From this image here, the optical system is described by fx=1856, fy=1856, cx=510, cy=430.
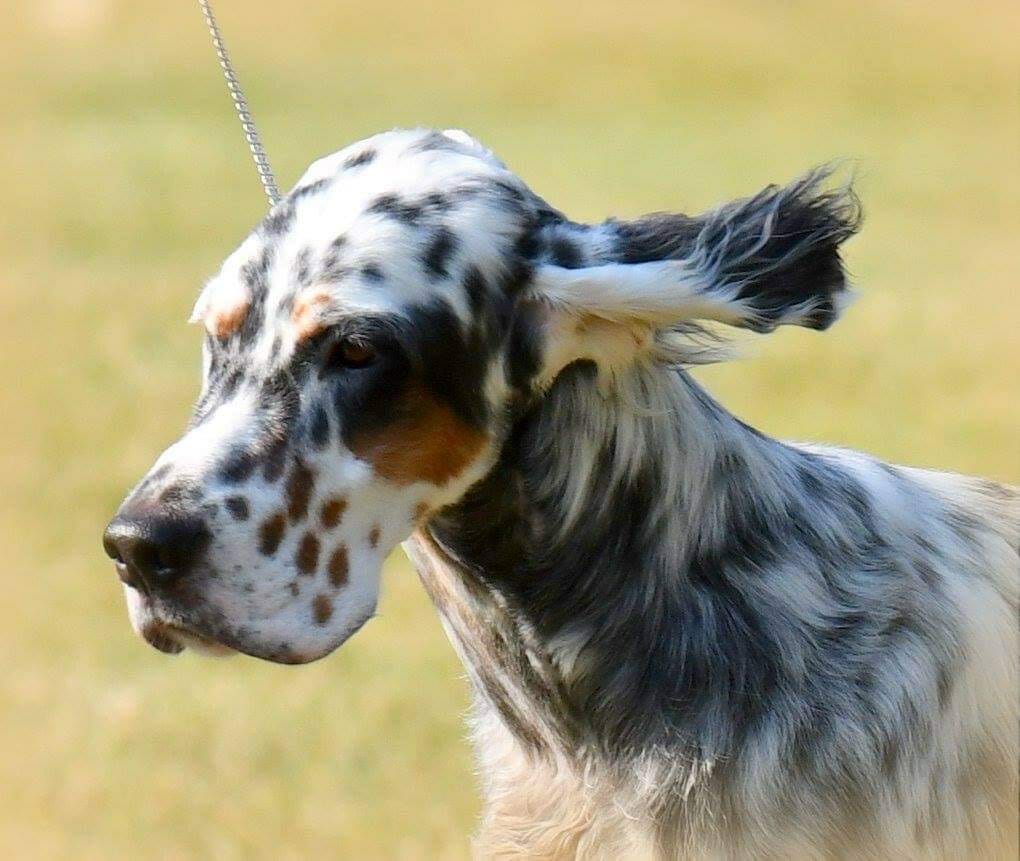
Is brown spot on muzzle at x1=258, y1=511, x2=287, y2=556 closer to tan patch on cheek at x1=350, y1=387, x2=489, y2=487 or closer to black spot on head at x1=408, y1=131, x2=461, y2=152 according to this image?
tan patch on cheek at x1=350, y1=387, x2=489, y2=487

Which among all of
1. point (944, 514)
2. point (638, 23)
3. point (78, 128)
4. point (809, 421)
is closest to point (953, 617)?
point (944, 514)

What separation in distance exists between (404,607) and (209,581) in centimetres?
554

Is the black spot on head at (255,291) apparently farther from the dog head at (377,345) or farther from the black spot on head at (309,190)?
the black spot on head at (309,190)

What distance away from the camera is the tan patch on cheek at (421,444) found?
164 inches

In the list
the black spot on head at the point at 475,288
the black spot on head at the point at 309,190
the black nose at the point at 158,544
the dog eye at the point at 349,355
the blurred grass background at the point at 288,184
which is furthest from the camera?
the blurred grass background at the point at 288,184

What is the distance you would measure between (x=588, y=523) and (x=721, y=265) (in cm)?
69

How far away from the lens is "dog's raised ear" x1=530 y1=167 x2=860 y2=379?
13.8ft

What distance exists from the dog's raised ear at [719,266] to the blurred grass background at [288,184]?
16.3 inches

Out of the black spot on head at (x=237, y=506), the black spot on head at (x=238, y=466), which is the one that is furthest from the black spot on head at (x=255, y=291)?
the black spot on head at (x=237, y=506)

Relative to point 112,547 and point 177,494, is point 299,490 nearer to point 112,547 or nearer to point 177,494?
point 177,494

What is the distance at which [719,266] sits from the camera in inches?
168

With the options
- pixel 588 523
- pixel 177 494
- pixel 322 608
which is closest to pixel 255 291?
pixel 177 494

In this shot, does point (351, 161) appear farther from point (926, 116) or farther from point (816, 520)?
point (926, 116)

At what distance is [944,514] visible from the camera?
497cm
